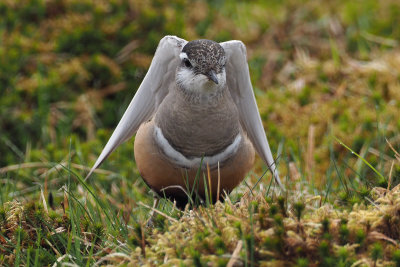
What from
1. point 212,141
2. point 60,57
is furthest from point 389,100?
point 60,57

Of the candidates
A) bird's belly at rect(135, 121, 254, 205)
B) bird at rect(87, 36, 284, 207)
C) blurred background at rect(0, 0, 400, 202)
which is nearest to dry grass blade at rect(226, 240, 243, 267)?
bird at rect(87, 36, 284, 207)

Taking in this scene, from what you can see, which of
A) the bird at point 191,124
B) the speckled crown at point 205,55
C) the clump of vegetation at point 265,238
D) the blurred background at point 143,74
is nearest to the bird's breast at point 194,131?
the bird at point 191,124

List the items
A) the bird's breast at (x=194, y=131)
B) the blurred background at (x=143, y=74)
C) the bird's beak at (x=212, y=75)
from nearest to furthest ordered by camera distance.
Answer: the bird's beak at (x=212, y=75) → the bird's breast at (x=194, y=131) → the blurred background at (x=143, y=74)

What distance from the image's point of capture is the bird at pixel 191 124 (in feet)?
12.6

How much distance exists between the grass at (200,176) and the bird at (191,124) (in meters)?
0.17

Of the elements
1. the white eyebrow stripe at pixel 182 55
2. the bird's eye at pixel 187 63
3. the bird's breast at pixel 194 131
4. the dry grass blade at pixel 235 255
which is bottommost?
the dry grass blade at pixel 235 255

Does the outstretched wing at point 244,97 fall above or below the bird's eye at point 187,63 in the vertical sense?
below

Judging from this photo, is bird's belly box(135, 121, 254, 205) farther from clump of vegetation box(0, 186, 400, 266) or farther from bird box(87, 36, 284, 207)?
clump of vegetation box(0, 186, 400, 266)

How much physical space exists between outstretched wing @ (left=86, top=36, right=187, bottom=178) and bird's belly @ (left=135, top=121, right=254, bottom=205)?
0.12 meters

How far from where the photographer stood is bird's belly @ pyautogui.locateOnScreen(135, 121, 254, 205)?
3.86 m

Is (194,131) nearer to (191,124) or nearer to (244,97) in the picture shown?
(191,124)

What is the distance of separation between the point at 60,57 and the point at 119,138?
330 cm

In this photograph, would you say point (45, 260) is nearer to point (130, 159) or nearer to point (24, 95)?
point (130, 159)

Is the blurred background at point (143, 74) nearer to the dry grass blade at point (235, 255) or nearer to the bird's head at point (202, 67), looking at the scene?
the bird's head at point (202, 67)
